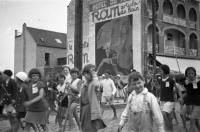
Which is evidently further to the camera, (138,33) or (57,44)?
(57,44)

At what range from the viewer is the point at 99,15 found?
30.0m

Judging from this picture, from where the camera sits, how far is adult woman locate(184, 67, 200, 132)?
23.9ft

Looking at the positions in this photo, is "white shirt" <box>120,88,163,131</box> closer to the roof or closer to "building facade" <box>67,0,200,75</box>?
"building facade" <box>67,0,200,75</box>

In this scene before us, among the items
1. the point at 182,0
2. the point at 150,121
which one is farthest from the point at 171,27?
the point at 150,121

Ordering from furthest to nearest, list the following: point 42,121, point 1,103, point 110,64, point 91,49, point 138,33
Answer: point 91,49
point 110,64
point 138,33
point 1,103
point 42,121

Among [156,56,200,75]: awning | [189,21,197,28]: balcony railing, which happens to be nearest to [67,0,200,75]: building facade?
[156,56,200,75]: awning

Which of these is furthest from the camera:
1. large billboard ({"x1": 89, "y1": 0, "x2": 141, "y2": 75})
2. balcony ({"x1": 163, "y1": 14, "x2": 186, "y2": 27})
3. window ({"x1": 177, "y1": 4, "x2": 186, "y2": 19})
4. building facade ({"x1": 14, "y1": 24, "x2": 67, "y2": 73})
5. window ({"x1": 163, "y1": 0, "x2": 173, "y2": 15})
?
building facade ({"x1": 14, "y1": 24, "x2": 67, "y2": 73})

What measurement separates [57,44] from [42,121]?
44666 millimetres

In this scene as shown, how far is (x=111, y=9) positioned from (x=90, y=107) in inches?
929

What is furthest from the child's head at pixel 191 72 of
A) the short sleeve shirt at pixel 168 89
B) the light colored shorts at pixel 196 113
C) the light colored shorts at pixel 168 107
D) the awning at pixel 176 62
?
the awning at pixel 176 62

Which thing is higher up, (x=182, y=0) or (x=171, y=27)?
(x=182, y=0)

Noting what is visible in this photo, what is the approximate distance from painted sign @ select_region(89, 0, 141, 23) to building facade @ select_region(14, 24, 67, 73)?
16.6m

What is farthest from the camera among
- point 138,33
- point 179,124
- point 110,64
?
point 110,64

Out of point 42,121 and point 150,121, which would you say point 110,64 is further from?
point 150,121
